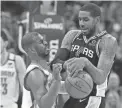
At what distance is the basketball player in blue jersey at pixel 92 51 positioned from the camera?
5.01 metres

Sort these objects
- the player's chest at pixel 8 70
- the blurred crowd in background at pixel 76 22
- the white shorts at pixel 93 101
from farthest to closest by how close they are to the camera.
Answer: the blurred crowd in background at pixel 76 22 → the player's chest at pixel 8 70 → the white shorts at pixel 93 101

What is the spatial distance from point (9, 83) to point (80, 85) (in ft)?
9.44

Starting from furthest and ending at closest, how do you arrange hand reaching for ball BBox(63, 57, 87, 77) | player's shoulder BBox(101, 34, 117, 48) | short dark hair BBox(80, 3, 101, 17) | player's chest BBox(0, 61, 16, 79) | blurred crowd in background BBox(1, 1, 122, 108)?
blurred crowd in background BBox(1, 1, 122, 108) < player's chest BBox(0, 61, 16, 79) < short dark hair BBox(80, 3, 101, 17) < player's shoulder BBox(101, 34, 117, 48) < hand reaching for ball BBox(63, 57, 87, 77)

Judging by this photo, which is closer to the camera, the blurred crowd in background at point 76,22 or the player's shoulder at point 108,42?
the player's shoulder at point 108,42

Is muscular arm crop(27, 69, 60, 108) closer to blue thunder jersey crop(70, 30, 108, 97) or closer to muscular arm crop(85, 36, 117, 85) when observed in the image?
muscular arm crop(85, 36, 117, 85)

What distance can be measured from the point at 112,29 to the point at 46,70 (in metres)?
7.53

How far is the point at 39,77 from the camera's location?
5.03m

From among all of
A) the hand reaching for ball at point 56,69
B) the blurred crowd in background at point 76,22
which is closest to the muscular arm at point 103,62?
the hand reaching for ball at point 56,69

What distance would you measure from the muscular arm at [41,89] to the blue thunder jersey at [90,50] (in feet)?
1.71

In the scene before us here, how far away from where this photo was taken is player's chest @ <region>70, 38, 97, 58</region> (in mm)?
5215

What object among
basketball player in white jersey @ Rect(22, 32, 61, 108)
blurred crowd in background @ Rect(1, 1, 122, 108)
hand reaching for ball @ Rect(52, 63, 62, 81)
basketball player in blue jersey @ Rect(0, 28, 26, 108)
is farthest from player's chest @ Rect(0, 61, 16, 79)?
hand reaching for ball @ Rect(52, 63, 62, 81)

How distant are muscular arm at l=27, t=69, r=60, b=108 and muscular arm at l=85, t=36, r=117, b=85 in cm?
39

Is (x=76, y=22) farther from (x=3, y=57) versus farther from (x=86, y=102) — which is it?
(x=86, y=102)

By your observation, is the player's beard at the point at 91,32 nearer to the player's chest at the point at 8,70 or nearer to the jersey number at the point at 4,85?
the player's chest at the point at 8,70
